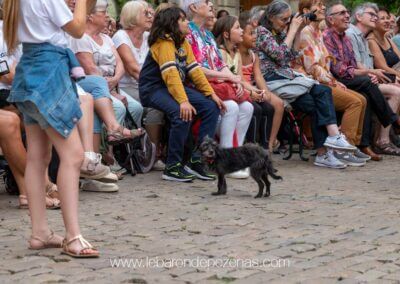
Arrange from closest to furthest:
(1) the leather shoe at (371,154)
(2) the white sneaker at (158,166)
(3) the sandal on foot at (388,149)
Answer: (2) the white sneaker at (158,166) < (1) the leather shoe at (371,154) < (3) the sandal on foot at (388,149)

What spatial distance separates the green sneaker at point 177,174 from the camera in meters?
9.17

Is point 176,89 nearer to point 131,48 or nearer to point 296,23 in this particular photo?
point 131,48

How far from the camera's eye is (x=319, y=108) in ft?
36.2

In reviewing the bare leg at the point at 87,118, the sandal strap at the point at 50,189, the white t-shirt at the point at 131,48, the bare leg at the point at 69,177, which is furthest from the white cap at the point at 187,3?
the bare leg at the point at 69,177

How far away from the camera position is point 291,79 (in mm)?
11070

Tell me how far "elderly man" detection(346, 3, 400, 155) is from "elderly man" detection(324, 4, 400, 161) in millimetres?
329

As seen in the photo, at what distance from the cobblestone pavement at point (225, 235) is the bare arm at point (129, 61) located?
127 cm

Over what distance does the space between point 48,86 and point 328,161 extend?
5.95 metres

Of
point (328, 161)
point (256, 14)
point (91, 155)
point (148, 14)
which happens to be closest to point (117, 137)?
point (91, 155)

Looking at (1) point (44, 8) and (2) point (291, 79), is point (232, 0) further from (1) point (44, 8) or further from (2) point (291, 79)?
Answer: (1) point (44, 8)

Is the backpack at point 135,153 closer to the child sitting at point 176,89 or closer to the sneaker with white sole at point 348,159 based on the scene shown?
the child sitting at point 176,89

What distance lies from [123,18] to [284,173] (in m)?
2.53

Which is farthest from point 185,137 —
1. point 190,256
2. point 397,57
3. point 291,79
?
point 397,57

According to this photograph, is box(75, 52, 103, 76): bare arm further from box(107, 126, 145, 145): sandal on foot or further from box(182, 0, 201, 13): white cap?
box(182, 0, 201, 13): white cap
